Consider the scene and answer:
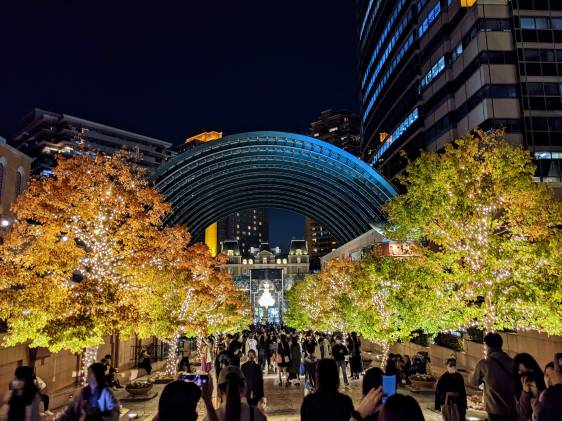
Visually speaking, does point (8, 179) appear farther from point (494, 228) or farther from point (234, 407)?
point (234, 407)

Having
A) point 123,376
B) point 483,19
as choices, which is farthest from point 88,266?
point 483,19

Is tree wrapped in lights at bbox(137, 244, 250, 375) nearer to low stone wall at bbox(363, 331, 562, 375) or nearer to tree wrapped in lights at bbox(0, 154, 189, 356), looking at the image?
tree wrapped in lights at bbox(0, 154, 189, 356)

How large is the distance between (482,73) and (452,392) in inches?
1434

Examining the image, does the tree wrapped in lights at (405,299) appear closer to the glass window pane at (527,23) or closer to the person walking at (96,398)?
the person walking at (96,398)

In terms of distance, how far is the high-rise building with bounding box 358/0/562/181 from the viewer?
3841 cm

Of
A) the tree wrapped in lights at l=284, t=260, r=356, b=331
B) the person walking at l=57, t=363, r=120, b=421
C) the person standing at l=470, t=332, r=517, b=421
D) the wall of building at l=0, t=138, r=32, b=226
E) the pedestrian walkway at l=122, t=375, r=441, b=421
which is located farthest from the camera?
the tree wrapped in lights at l=284, t=260, r=356, b=331

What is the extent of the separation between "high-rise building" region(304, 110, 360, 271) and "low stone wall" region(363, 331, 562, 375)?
5528 inches

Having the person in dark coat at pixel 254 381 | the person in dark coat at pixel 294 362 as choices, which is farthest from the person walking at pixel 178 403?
the person in dark coat at pixel 294 362

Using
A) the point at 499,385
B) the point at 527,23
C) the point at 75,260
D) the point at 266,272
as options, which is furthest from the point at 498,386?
the point at 266,272

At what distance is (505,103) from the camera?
→ 1513 inches

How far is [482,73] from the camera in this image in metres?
39.3

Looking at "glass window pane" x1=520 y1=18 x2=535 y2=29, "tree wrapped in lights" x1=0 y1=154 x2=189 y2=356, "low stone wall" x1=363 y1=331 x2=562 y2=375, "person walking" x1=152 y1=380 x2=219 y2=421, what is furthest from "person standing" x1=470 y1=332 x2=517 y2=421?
"glass window pane" x1=520 y1=18 x2=535 y2=29

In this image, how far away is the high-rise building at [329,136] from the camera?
171625mm

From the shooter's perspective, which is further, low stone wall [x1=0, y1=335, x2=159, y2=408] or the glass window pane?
the glass window pane
